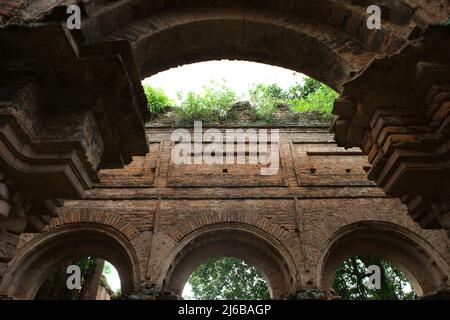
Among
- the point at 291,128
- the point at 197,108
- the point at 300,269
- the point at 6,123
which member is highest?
the point at 197,108

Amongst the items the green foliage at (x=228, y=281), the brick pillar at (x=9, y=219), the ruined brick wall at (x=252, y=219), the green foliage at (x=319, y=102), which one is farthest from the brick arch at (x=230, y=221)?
the green foliage at (x=228, y=281)

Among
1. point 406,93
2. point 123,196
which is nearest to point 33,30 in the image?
point 406,93

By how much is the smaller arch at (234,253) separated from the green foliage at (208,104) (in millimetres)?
4334

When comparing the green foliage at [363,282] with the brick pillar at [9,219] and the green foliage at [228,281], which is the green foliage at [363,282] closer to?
the green foliage at [228,281]

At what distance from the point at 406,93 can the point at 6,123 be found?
3.20m

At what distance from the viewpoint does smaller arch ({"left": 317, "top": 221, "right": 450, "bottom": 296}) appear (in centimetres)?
851

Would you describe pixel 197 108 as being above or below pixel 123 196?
above

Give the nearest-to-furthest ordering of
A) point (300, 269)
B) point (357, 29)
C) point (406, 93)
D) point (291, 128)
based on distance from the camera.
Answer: point (406, 93), point (357, 29), point (300, 269), point (291, 128)

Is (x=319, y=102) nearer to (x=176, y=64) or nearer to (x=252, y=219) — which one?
(x=252, y=219)

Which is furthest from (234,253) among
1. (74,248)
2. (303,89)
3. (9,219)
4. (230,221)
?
(303,89)

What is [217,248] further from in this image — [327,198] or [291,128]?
[291,128]

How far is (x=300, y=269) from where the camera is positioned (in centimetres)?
839

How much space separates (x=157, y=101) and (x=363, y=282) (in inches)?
385

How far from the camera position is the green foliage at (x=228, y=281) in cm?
1605
